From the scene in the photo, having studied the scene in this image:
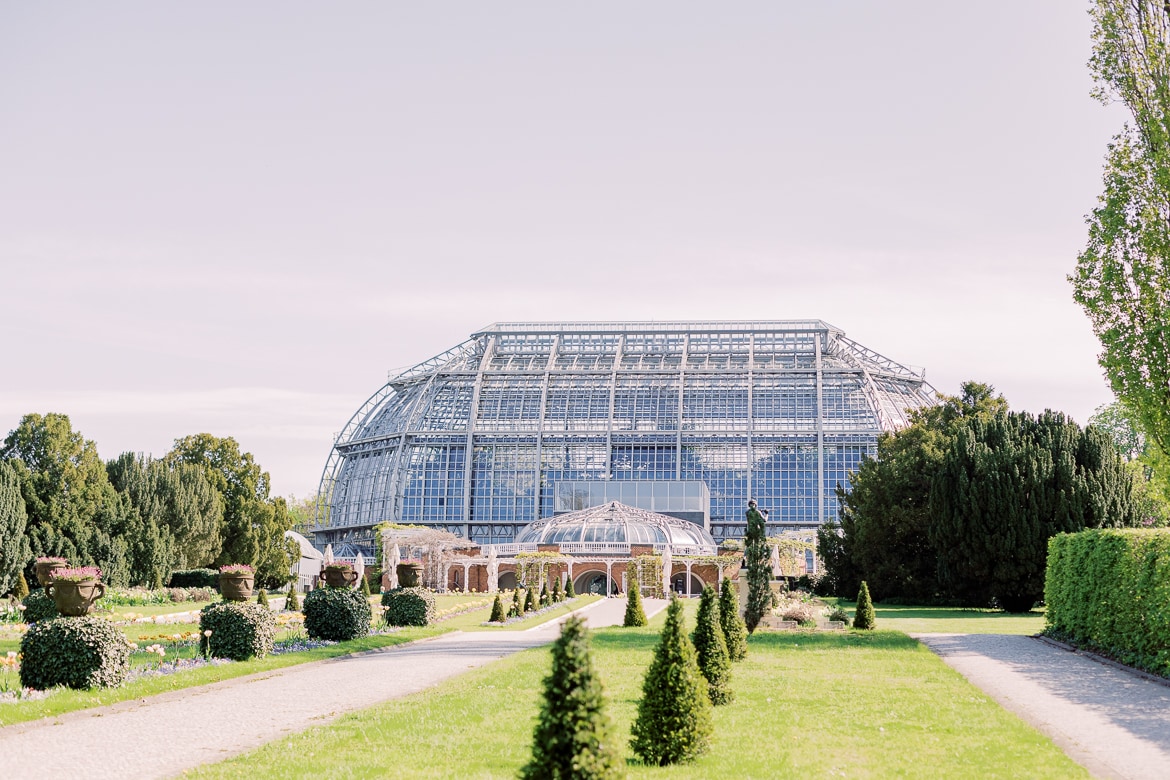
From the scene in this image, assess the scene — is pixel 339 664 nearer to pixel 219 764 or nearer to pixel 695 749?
pixel 219 764

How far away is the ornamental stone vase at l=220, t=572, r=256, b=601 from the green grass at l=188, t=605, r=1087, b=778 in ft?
25.1

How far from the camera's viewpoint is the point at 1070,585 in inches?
1046

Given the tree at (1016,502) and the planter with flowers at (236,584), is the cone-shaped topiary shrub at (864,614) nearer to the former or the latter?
the tree at (1016,502)

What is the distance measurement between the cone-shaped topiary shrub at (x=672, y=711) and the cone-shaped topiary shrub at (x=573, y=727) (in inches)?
125

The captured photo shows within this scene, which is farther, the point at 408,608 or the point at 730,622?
the point at 408,608

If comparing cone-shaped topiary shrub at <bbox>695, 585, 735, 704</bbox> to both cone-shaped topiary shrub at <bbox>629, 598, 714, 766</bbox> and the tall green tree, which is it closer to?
cone-shaped topiary shrub at <bbox>629, 598, 714, 766</bbox>

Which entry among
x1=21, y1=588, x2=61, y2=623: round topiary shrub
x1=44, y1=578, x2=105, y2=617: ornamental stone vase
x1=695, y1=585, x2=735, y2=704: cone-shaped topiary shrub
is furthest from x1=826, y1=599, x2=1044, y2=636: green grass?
x1=21, y1=588, x2=61, y2=623: round topiary shrub

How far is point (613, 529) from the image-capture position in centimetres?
6644

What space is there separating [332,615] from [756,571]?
10.5 meters

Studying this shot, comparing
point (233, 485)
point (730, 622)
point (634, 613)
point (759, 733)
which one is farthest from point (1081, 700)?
point (233, 485)

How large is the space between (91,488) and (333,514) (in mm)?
43746

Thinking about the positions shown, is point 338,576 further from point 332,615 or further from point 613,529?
point 613,529

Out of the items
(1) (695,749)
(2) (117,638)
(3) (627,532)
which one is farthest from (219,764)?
(3) (627,532)

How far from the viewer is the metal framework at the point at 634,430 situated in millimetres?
81250
